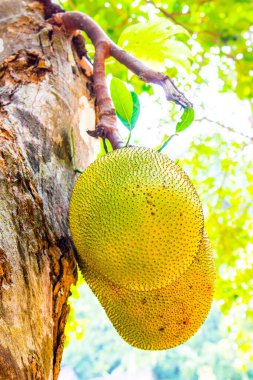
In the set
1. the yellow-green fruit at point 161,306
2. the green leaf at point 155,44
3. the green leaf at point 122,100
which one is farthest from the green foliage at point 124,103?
the green leaf at point 155,44

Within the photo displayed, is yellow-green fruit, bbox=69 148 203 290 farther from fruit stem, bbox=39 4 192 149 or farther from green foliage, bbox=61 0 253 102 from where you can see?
green foliage, bbox=61 0 253 102

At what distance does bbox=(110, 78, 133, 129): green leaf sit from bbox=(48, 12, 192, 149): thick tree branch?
0.12ft

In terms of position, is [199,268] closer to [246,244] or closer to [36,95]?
[36,95]

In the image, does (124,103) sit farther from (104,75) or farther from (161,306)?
(161,306)

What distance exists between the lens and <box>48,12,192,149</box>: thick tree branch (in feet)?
2.99

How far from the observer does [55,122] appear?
924mm

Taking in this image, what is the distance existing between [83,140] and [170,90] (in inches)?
11.2

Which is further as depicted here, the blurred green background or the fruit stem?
the blurred green background

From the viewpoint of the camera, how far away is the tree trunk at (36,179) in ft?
1.86

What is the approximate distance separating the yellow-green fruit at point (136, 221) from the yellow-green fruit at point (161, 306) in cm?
7

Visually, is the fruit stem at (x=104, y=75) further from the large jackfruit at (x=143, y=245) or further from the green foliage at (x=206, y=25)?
the green foliage at (x=206, y=25)

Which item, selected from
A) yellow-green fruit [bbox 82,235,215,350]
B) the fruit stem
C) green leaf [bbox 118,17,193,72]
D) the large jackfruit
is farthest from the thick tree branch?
green leaf [bbox 118,17,193,72]

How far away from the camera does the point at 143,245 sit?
0.73 metres

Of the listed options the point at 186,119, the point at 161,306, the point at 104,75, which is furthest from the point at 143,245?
the point at 104,75
